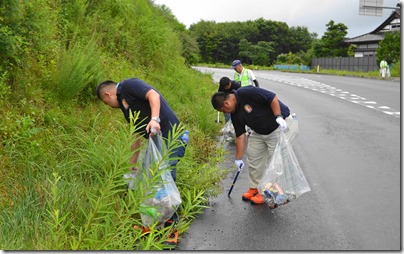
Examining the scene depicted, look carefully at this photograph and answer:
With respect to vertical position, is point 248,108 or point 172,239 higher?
point 248,108

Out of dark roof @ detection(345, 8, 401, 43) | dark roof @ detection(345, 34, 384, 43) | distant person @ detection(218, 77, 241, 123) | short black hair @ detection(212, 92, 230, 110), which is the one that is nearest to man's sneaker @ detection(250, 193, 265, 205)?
short black hair @ detection(212, 92, 230, 110)

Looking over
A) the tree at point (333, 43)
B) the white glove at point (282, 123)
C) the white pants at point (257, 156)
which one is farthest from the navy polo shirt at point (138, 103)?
the tree at point (333, 43)

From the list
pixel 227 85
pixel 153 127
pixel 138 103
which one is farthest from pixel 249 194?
pixel 227 85

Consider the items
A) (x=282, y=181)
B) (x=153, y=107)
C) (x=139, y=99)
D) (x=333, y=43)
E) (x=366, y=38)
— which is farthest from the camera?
(x=333, y=43)

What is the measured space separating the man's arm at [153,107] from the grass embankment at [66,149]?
10.5 inches

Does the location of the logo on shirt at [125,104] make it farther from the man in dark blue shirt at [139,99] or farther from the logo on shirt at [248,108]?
the logo on shirt at [248,108]

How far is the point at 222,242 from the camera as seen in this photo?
425 centimetres

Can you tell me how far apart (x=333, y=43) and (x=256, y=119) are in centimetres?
5299

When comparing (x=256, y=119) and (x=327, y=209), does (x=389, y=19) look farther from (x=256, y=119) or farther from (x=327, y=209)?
(x=327, y=209)

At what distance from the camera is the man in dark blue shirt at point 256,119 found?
5.14 meters

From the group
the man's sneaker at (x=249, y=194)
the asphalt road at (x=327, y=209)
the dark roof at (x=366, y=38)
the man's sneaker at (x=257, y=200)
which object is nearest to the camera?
the asphalt road at (x=327, y=209)

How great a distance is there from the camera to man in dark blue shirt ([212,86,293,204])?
514 cm

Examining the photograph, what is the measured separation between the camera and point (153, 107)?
13.4ft

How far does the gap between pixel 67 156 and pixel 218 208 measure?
181 centimetres
